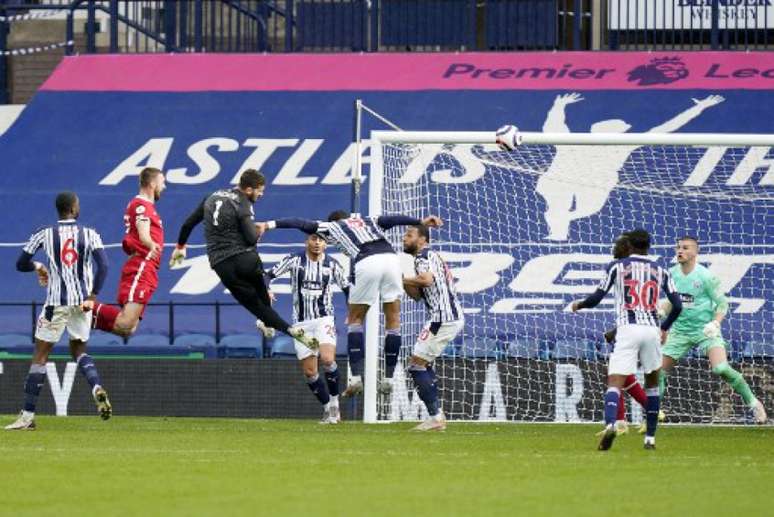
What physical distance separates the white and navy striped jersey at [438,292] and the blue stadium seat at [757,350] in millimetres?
4445

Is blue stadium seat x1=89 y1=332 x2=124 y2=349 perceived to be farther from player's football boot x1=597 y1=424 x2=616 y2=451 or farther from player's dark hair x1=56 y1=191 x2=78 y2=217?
player's football boot x1=597 y1=424 x2=616 y2=451

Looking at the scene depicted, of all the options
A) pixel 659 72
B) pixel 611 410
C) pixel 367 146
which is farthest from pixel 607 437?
pixel 659 72

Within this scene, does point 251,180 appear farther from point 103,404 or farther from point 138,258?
point 103,404

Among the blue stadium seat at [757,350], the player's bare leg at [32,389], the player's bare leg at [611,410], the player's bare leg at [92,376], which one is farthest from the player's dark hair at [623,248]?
the blue stadium seat at [757,350]

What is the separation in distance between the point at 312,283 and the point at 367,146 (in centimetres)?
676

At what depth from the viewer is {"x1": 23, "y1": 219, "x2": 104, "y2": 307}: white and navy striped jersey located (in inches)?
616

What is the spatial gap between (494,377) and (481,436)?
4.19m

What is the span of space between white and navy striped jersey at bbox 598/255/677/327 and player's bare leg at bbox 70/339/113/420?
173 inches

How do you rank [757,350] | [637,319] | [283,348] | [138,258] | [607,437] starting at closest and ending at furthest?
[607,437]
[637,319]
[138,258]
[757,350]
[283,348]

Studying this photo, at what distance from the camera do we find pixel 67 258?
51.5 feet

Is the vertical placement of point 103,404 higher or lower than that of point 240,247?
lower

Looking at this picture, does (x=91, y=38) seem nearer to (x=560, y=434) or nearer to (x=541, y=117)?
(x=541, y=117)

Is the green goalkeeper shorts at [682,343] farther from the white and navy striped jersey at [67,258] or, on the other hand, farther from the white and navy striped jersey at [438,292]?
the white and navy striped jersey at [67,258]

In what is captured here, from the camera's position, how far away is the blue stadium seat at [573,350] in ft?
64.1
